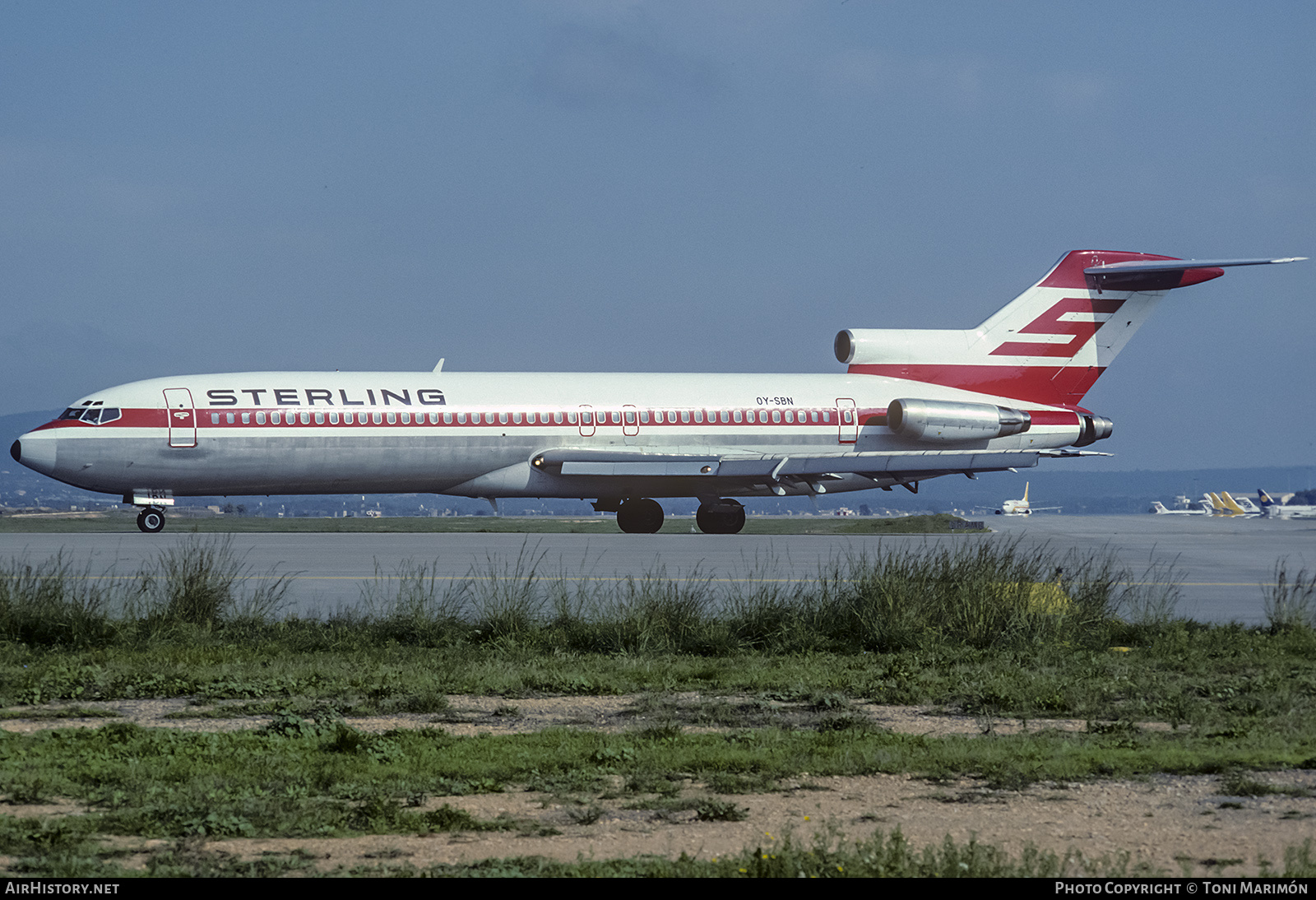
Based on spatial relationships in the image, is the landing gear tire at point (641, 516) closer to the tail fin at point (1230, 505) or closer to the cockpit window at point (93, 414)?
the cockpit window at point (93, 414)

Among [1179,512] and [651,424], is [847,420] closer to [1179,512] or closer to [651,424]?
[651,424]

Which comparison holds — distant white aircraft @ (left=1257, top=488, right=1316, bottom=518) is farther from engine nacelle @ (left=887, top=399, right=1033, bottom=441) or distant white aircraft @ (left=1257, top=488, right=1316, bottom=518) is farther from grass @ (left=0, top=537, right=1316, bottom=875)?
grass @ (left=0, top=537, right=1316, bottom=875)

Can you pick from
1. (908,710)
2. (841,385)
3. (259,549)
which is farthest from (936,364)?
(908,710)

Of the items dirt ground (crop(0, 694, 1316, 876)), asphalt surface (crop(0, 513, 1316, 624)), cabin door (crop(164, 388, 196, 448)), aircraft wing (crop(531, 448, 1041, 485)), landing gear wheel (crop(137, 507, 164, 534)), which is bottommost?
→ dirt ground (crop(0, 694, 1316, 876))

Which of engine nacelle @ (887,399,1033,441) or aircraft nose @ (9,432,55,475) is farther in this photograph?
engine nacelle @ (887,399,1033,441)

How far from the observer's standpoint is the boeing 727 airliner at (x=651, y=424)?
30031mm

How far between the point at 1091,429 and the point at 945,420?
6228 mm

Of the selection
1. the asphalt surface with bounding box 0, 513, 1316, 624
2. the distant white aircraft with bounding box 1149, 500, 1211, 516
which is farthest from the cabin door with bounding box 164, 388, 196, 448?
the distant white aircraft with bounding box 1149, 500, 1211, 516

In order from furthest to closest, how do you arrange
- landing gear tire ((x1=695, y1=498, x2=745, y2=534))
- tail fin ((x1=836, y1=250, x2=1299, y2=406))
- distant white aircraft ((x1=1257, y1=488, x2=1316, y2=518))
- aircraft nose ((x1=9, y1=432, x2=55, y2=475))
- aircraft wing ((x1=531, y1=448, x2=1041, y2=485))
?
→ distant white aircraft ((x1=1257, y1=488, x2=1316, y2=518))
tail fin ((x1=836, y1=250, x2=1299, y2=406))
landing gear tire ((x1=695, y1=498, x2=745, y2=534))
aircraft wing ((x1=531, y1=448, x2=1041, y2=485))
aircraft nose ((x1=9, y1=432, x2=55, y2=475))

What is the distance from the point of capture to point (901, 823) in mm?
6137

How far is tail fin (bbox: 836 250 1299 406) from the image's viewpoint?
122 feet

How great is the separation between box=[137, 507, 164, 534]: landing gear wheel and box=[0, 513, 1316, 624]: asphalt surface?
0.37 meters
